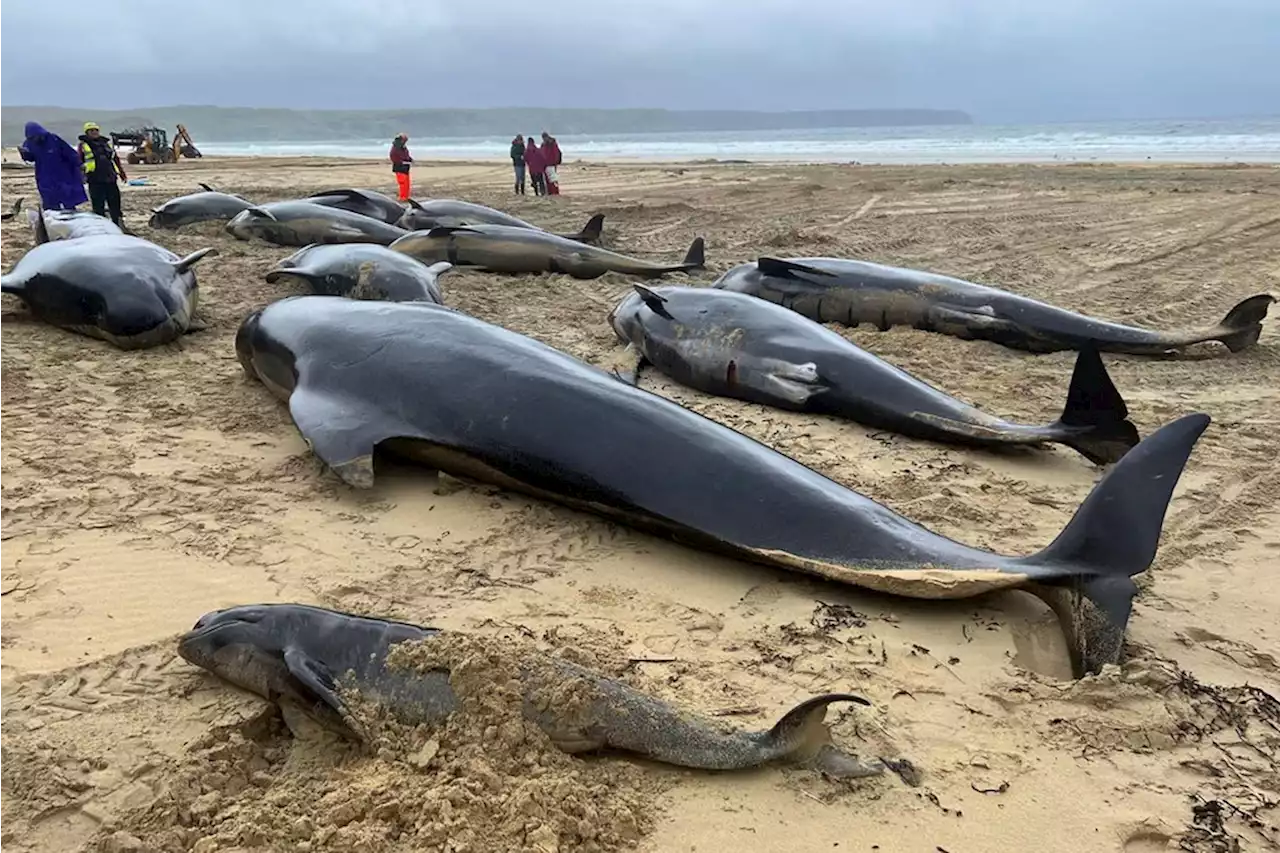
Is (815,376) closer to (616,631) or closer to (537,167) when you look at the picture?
(616,631)

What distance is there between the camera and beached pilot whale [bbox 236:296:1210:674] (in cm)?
369

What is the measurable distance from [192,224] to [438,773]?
13.8m

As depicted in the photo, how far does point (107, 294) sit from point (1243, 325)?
945 centimetres

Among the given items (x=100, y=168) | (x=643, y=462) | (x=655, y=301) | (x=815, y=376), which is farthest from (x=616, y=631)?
(x=100, y=168)

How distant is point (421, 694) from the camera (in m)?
3.13

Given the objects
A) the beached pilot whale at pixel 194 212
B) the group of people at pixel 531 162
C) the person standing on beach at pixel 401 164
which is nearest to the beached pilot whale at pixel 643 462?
the beached pilot whale at pixel 194 212

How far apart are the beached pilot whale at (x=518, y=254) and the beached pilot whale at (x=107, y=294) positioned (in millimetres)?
3556

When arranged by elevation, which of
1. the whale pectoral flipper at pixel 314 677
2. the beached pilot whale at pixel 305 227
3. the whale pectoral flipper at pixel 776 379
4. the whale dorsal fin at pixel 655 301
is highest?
the beached pilot whale at pixel 305 227

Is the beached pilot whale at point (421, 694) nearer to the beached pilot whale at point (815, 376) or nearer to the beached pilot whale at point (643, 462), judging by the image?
the beached pilot whale at point (643, 462)

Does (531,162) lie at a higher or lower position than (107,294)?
higher

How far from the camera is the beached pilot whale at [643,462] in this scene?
3.69 meters

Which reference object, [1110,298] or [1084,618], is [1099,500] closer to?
[1084,618]

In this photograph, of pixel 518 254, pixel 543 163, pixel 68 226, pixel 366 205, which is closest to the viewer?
pixel 518 254

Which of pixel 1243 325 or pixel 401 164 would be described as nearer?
pixel 1243 325
